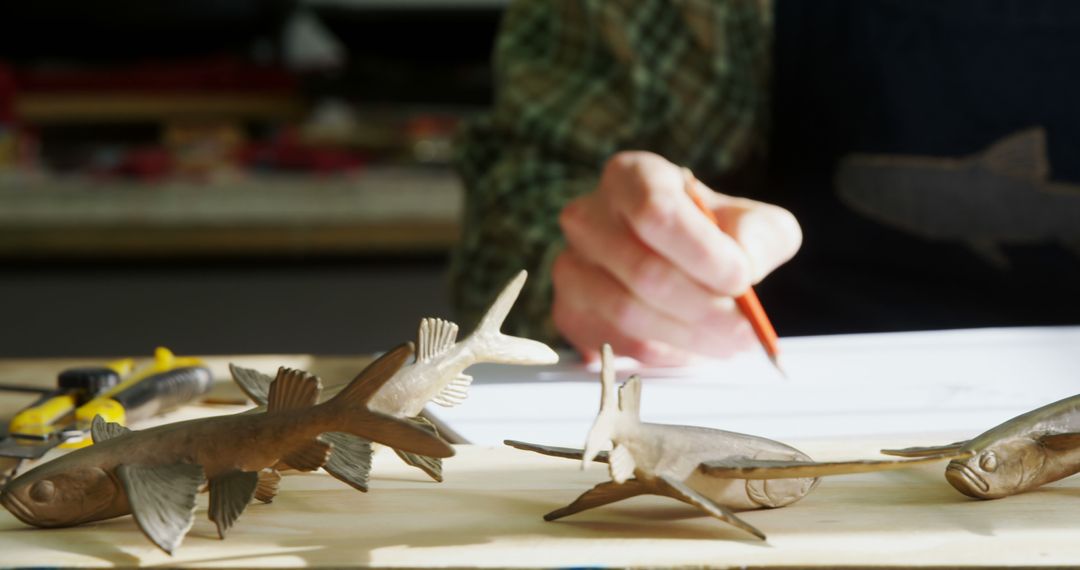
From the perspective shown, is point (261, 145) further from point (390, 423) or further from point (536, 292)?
point (390, 423)

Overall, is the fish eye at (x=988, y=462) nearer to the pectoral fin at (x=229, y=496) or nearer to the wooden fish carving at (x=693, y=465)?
the wooden fish carving at (x=693, y=465)

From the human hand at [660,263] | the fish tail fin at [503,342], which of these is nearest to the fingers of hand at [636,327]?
the human hand at [660,263]

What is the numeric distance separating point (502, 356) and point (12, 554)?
0.50 ft

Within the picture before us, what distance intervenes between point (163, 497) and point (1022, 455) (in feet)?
0.79

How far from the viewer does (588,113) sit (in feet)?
2.90

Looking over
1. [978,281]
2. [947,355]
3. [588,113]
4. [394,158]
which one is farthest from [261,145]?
[947,355]

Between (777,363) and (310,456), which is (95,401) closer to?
(310,456)

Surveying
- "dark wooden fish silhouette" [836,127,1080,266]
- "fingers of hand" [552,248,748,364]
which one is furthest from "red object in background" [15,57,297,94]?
"fingers of hand" [552,248,748,364]

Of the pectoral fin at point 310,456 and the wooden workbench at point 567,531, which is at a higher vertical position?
the pectoral fin at point 310,456

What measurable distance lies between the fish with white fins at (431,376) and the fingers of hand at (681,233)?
147mm

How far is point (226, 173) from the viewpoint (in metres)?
1.60

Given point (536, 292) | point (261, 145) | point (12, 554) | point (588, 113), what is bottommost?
point (12, 554)

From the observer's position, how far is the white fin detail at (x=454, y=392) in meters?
0.36

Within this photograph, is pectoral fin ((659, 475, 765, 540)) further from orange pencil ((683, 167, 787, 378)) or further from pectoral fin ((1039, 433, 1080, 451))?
orange pencil ((683, 167, 787, 378))
